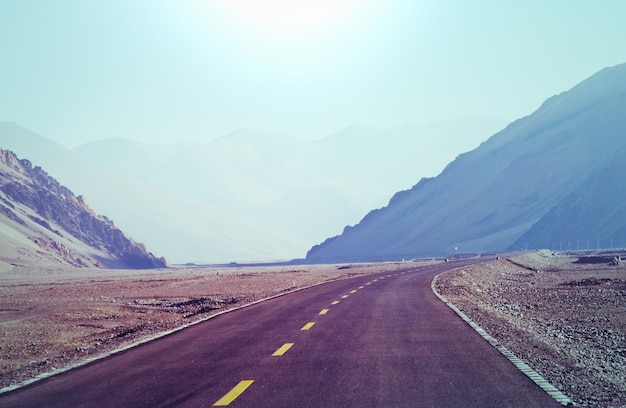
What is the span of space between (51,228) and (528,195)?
112m

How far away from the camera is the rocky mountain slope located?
115m

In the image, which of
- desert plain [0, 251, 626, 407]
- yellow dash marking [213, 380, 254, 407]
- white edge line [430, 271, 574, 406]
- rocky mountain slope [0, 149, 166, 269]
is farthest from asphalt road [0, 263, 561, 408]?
rocky mountain slope [0, 149, 166, 269]

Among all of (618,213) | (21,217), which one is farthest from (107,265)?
(618,213)

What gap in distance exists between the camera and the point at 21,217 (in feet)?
409

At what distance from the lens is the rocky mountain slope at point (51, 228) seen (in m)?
115

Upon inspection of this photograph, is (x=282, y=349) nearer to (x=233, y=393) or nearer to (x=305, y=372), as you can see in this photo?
(x=305, y=372)

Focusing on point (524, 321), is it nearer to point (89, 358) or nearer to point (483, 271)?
point (89, 358)

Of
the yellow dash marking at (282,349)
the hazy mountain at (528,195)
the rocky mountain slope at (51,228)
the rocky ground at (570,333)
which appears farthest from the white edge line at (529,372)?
the hazy mountain at (528,195)

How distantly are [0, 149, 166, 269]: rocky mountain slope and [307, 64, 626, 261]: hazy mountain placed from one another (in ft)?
188

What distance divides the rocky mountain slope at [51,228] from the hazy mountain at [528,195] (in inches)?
2255

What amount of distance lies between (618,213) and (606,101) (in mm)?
61560

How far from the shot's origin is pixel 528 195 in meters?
163

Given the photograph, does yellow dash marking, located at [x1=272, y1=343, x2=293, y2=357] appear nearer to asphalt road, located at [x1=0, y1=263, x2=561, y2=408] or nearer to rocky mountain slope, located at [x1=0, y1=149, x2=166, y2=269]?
asphalt road, located at [x1=0, y1=263, x2=561, y2=408]

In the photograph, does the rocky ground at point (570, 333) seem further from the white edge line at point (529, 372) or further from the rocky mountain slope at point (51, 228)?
the rocky mountain slope at point (51, 228)
